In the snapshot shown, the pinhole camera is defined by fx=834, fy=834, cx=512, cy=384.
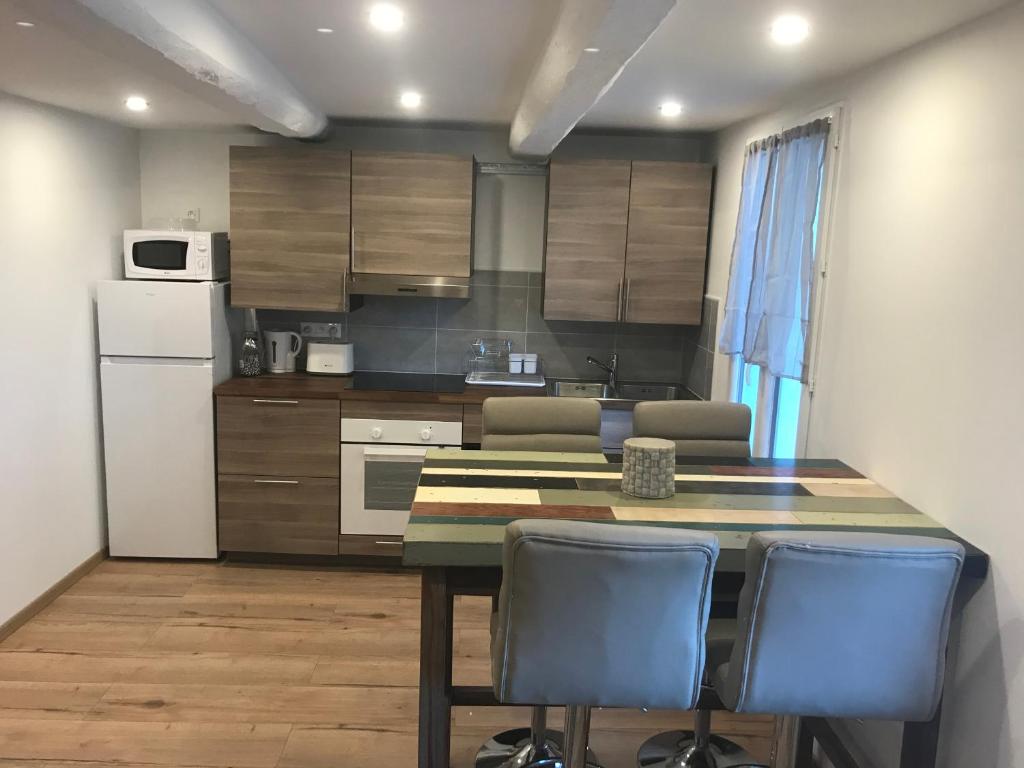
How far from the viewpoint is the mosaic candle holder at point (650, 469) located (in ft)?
8.36

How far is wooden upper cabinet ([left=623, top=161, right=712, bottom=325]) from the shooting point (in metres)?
4.54

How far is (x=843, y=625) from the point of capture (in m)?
1.89

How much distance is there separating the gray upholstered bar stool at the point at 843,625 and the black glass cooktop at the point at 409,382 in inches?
111

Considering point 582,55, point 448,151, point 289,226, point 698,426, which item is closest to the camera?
point 582,55

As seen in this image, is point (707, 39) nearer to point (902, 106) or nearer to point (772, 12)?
point (772, 12)

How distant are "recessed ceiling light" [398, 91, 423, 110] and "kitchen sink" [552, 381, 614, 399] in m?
1.82

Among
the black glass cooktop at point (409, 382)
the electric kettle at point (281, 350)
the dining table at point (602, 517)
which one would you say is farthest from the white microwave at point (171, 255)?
the dining table at point (602, 517)

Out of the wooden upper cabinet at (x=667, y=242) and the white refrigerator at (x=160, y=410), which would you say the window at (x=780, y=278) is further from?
the white refrigerator at (x=160, y=410)

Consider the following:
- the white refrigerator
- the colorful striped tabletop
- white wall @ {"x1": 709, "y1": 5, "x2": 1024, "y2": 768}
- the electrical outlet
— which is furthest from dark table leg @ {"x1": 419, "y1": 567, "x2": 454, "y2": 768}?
the electrical outlet

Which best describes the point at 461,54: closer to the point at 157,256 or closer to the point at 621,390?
the point at 157,256

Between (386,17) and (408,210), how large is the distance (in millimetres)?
2124

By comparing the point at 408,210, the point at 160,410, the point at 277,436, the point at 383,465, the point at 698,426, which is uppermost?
the point at 408,210

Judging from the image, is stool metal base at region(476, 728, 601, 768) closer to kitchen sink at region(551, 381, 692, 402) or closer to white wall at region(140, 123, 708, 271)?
kitchen sink at region(551, 381, 692, 402)

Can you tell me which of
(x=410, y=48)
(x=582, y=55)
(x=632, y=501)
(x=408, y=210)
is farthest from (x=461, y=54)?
(x=408, y=210)
